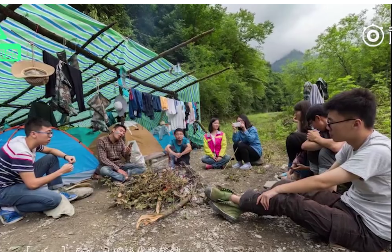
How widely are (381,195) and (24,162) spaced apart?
313cm

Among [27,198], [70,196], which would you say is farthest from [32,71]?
[70,196]

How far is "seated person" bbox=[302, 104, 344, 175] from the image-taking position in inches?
91.2

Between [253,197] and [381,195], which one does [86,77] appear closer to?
[253,197]

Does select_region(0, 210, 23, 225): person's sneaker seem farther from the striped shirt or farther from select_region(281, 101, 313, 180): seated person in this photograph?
select_region(281, 101, 313, 180): seated person

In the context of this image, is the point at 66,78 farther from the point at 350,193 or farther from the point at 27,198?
the point at 350,193

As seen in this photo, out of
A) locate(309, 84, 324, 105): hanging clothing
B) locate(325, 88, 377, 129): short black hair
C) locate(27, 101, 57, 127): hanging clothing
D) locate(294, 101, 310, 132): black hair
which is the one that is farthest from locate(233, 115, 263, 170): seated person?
locate(27, 101, 57, 127): hanging clothing

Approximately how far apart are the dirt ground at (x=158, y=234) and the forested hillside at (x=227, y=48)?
543 centimetres

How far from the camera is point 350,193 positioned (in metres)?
1.76

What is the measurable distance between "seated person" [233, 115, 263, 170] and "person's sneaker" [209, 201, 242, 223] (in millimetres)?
2194

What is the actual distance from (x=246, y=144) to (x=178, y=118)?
2995mm

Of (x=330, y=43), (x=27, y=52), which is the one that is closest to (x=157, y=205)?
(x=27, y=52)

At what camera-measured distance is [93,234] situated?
221 centimetres

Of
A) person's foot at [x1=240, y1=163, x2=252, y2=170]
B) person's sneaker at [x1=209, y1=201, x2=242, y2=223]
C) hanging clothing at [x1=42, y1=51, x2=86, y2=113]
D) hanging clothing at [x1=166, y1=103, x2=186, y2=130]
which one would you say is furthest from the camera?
hanging clothing at [x1=166, y1=103, x2=186, y2=130]

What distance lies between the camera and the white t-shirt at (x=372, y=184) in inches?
52.6
